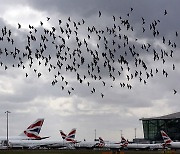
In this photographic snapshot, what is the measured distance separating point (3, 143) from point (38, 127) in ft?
48.7

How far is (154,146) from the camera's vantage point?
18400cm

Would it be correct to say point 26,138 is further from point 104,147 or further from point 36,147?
point 104,147

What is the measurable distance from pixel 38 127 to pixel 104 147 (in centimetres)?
4318

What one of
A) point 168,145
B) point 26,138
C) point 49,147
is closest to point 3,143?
point 26,138

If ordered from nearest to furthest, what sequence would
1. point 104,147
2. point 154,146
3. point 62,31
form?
1. point 62,31
2. point 154,146
3. point 104,147

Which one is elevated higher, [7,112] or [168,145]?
[7,112]

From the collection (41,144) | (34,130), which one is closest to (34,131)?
(34,130)

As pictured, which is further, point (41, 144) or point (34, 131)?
point (41, 144)

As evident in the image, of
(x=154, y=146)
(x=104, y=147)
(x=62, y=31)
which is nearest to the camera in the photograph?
(x=62, y=31)

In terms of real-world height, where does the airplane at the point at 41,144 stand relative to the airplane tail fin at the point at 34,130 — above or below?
below

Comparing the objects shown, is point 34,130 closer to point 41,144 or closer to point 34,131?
point 34,131

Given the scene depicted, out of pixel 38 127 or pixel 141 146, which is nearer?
pixel 38 127

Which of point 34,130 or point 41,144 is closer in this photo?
point 34,130

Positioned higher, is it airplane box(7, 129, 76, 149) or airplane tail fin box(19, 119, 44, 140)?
airplane tail fin box(19, 119, 44, 140)
